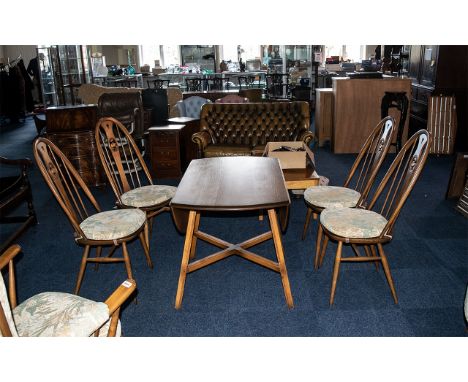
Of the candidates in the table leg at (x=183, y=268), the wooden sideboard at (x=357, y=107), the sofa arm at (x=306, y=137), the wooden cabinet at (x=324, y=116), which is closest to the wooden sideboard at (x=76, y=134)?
the sofa arm at (x=306, y=137)

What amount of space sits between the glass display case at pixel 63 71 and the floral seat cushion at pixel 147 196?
6.55 metres

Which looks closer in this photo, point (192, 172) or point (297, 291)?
point (297, 291)

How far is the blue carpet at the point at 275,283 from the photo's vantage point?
2385mm

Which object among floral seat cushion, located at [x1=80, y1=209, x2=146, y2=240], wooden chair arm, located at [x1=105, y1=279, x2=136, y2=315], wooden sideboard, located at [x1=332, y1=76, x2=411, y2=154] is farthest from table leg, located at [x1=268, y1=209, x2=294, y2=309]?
wooden sideboard, located at [x1=332, y1=76, x2=411, y2=154]

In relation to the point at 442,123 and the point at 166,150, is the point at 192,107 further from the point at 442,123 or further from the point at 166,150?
the point at 442,123

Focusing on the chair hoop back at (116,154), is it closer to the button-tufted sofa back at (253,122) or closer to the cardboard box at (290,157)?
the cardboard box at (290,157)

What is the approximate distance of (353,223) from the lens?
252cm

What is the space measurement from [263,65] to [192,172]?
33.2 ft

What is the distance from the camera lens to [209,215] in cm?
402

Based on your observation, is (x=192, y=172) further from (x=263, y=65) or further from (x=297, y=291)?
(x=263, y=65)

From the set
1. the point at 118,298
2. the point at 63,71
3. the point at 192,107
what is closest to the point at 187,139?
the point at 192,107

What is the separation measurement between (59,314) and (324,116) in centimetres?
577
